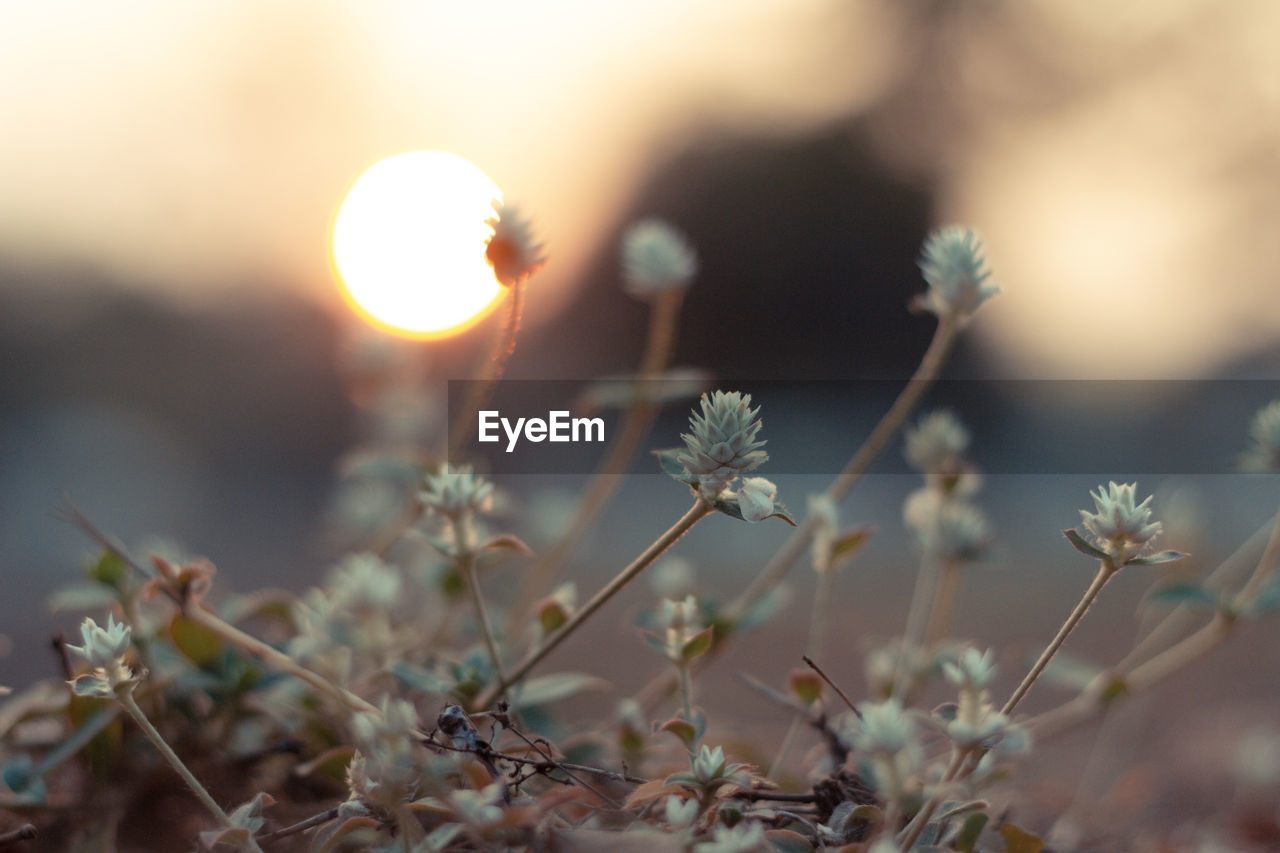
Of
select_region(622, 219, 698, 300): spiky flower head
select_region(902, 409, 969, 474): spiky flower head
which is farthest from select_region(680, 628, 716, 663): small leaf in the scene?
select_region(622, 219, 698, 300): spiky flower head

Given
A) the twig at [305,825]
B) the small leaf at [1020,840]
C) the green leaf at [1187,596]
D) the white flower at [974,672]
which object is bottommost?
the small leaf at [1020,840]

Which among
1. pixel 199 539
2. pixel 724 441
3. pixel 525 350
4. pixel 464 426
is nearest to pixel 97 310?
pixel 525 350

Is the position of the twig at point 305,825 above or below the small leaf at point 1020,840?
above

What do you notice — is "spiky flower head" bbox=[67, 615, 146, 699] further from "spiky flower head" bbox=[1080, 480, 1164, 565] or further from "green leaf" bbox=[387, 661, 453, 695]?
"spiky flower head" bbox=[1080, 480, 1164, 565]

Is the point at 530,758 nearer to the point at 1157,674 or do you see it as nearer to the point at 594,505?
the point at 594,505

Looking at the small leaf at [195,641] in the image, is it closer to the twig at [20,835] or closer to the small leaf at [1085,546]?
the twig at [20,835]

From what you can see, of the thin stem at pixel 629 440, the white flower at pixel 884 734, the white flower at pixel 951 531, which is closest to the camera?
the white flower at pixel 884 734

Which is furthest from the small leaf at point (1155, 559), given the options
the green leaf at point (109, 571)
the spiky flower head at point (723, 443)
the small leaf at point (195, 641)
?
the green leaf at point (109, 571)
